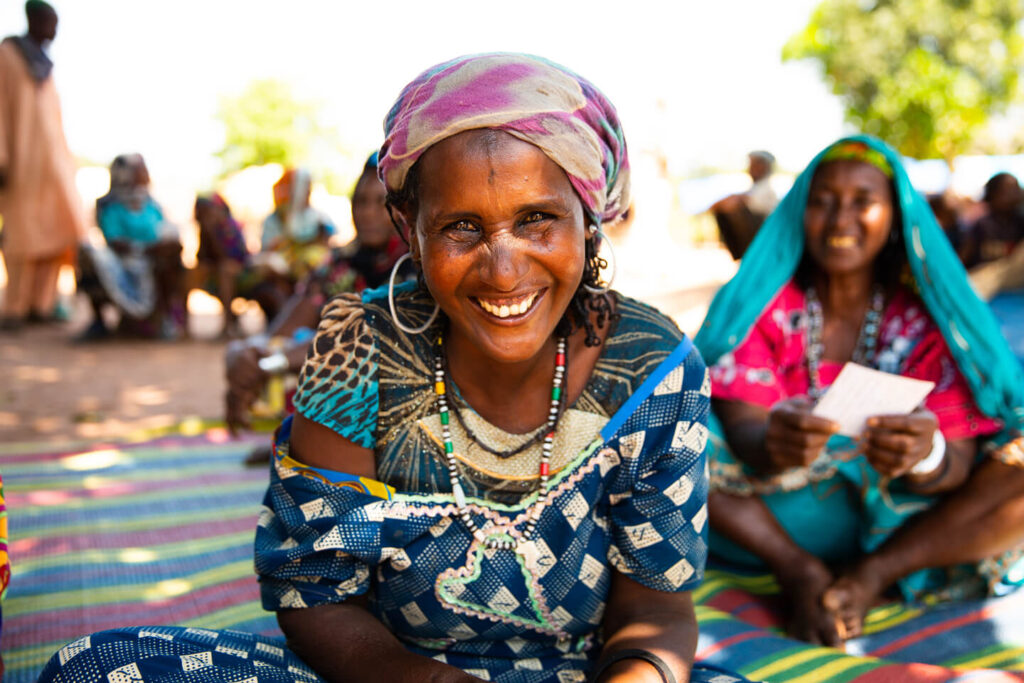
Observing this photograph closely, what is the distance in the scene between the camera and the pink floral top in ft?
8.12

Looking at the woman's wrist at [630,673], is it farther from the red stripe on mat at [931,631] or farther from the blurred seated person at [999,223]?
the blurred seated person at [999,223]

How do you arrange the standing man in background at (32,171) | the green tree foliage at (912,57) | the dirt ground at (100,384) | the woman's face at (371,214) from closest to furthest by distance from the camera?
the woman's face at (371,214) < the dirt ground at (100,384) < the standing man in background at (32,171) < the green tree foliage at (912,57)

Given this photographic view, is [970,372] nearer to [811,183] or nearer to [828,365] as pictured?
[828,365]

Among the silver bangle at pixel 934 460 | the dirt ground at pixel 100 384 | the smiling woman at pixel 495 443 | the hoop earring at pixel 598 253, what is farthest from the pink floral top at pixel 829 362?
the dirt ground at pixel 100 384

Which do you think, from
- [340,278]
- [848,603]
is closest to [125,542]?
[340,278]

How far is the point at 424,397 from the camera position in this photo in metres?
1.70

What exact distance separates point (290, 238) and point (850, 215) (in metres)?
6.10

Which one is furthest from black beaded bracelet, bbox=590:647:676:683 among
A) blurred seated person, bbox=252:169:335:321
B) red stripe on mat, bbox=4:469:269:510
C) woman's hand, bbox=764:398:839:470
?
blurred seated person, bbox=252:169:335:321

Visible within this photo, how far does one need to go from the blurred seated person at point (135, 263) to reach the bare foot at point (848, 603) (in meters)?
8.13

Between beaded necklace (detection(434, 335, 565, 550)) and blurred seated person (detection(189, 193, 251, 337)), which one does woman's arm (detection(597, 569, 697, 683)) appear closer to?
beaded necklace (detection(434, 335, 565, 550))

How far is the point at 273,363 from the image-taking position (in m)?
2.73

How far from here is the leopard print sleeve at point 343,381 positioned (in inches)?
62.9

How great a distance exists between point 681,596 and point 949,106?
2217 centimetres

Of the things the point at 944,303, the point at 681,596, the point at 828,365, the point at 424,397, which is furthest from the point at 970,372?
the point at 424,397
